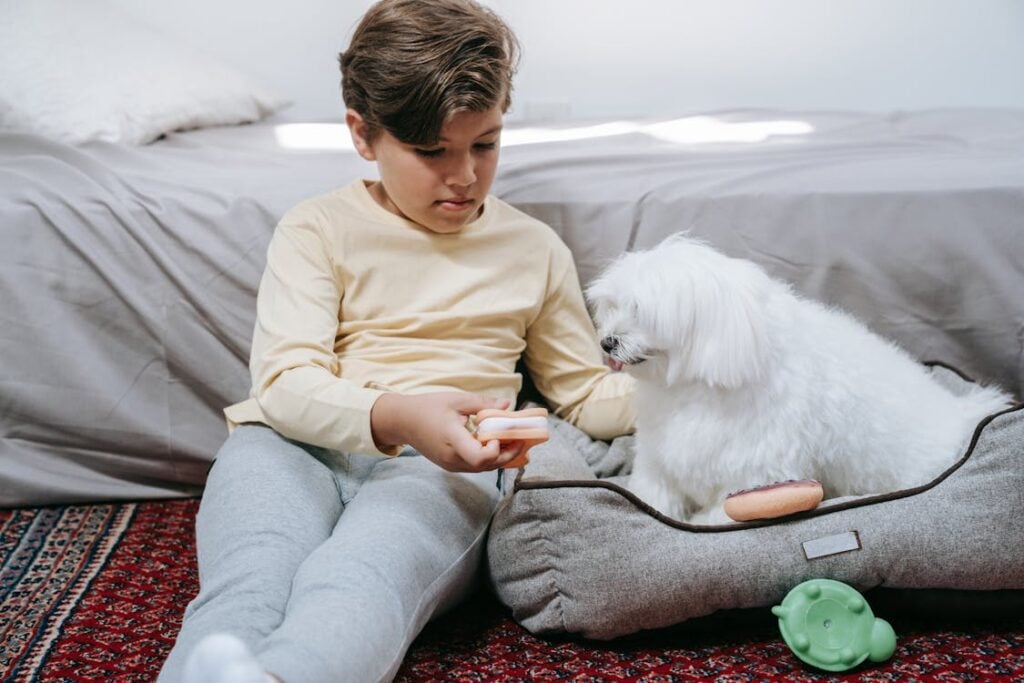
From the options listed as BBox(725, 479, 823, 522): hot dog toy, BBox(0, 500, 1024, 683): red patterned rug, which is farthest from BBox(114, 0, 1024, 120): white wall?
BBox(725, 479, 823, 522): hot dog toy

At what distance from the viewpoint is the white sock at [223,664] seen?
74cm

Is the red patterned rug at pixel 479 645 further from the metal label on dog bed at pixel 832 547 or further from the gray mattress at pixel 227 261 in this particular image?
the gray mattress at pixel 227 261

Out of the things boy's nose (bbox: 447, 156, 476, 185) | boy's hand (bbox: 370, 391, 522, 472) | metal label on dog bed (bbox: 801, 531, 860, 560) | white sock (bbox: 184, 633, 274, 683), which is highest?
boy's nose (bbox: 447, 156, 476, 185)

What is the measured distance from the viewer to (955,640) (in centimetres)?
107

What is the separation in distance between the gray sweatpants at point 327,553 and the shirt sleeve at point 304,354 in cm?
6

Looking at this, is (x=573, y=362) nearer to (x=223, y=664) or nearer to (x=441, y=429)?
(x=441, y=429)

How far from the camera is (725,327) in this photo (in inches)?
40.4

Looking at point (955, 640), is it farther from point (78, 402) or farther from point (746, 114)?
point (746, 114)

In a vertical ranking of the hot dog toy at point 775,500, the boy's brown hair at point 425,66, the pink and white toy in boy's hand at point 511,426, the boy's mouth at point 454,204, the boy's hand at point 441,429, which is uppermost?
the boy's brown hair at point 425,66

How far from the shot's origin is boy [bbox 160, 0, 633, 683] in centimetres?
93

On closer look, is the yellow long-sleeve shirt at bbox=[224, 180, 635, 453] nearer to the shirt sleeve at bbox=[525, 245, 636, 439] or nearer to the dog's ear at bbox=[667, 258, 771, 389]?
the shirt sleeve at bbox=[525, 245, 636, 439]

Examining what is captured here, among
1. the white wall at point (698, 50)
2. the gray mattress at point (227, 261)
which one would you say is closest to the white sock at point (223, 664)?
the gray mattress at point (227, 261)

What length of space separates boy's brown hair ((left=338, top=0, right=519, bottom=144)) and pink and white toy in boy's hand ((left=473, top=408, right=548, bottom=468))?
366 mm

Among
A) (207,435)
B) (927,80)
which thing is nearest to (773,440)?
(207,435)
